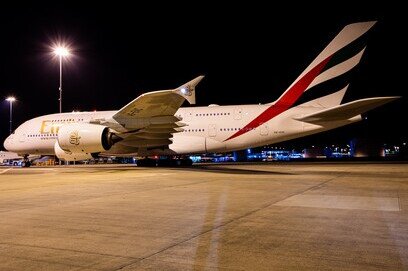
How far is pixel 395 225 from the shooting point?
5.32 metres

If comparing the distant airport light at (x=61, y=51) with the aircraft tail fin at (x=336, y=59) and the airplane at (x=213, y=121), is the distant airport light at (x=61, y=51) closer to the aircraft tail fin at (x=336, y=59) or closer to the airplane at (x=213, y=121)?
the airplane at (x=213, y=121)

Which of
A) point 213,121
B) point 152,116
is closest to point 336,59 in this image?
point 213,121

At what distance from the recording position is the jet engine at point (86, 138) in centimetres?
1769

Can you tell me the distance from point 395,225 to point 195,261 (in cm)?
329

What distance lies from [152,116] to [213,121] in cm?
493

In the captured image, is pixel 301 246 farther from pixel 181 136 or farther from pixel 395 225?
pixel 181 136

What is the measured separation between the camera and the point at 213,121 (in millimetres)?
22250

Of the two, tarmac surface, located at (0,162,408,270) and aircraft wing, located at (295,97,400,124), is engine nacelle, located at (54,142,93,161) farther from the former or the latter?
aircraft wing, located at (295,97,400,124)

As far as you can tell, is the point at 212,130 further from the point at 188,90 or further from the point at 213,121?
the point at 188,90

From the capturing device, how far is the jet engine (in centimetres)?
1769

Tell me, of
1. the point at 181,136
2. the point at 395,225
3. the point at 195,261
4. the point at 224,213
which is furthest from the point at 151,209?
the point at 181,136

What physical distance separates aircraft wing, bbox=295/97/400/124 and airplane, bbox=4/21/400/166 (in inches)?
1.6

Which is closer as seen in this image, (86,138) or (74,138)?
(86,138)

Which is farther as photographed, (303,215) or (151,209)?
(151,209)
